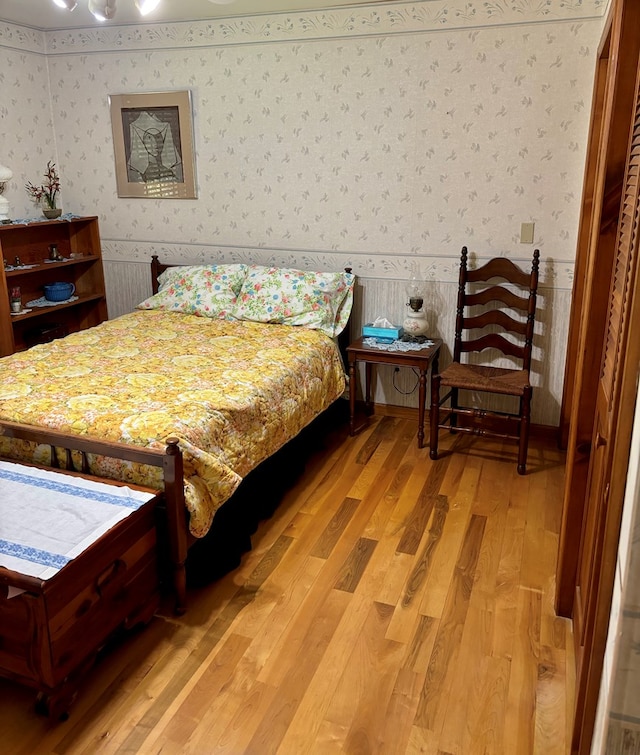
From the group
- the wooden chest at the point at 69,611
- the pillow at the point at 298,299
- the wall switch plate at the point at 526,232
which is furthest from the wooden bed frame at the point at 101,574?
the wall switch plate at the point at 526,232

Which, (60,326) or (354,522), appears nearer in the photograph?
(354,522)

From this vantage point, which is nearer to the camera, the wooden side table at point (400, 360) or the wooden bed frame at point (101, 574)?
the wooden bed frame at point (101, 574)

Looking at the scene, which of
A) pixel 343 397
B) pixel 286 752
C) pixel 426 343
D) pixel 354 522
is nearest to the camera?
pixel 286 752

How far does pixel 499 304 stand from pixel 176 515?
2310 mm

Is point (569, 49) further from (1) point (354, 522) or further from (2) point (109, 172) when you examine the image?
(2) point (109, 172)

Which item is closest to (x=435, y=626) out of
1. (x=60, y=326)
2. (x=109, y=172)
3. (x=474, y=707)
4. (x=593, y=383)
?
(x=474, y=707)

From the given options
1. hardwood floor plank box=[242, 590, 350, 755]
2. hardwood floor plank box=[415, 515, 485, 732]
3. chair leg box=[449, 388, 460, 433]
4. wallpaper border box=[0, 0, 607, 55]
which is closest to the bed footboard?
hardwood floor plank box=[242, 590, 350, 755]

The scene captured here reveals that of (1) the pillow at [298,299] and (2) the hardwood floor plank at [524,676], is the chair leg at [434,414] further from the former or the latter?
(2) the hardwood floor plank at [524,676]

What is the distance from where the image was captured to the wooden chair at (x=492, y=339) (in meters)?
3.36

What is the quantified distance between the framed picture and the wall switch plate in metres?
2.07

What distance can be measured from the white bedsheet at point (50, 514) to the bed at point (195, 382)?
5.1 inches

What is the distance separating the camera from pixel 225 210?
419cm

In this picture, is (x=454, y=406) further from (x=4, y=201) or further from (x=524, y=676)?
(x=4, y=201)

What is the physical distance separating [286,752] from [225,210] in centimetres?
324
